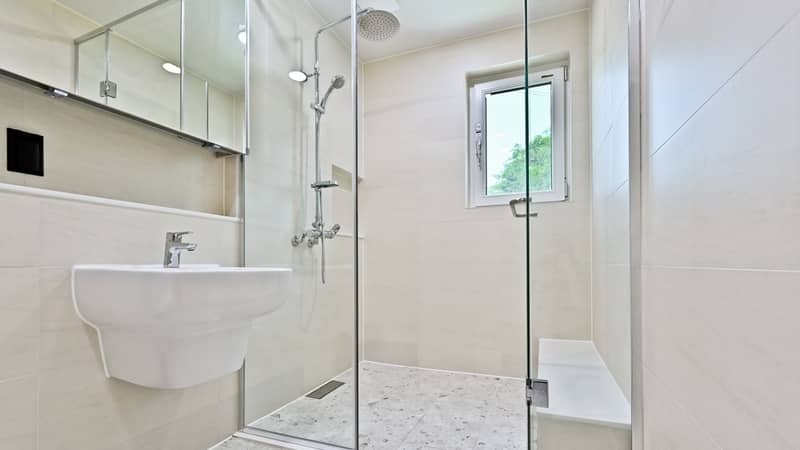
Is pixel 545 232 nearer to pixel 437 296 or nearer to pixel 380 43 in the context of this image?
pixel 437 296

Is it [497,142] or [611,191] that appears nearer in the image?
[611,191]

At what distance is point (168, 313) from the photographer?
932mm

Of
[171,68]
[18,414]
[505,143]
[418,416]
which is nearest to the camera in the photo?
[18,414]

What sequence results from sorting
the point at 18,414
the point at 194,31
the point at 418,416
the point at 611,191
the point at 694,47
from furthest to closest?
the point at 418,416
the point at 194,31
the point at 611,191
the point at 18,414
the point at 694,47

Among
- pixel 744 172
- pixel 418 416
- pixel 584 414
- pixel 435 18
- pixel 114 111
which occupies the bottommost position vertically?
pixel 418 416

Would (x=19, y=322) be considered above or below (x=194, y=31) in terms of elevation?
below

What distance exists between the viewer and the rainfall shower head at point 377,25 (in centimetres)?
200

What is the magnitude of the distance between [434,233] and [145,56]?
1.74 meters

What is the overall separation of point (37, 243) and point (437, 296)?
1.93 metres

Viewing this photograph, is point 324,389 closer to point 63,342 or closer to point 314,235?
point 314,235

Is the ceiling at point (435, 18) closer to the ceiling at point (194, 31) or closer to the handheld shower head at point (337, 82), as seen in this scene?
the handheld shower head at point (337, 82)

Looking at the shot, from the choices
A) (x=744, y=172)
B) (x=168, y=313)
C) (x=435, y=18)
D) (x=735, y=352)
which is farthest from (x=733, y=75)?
(x=435, y=18)

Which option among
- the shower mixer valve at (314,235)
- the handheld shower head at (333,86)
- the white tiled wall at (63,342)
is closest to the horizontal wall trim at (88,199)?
the white tiled wall at (63,342)

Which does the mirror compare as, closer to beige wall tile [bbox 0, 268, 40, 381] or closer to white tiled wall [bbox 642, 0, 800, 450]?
beige wall tile [bbox 0, 268, 40, 381]
